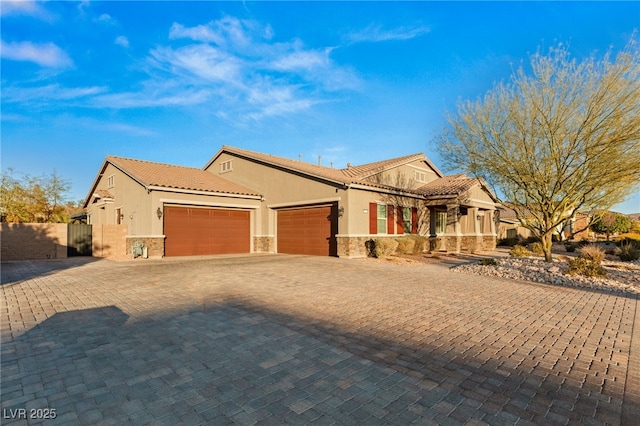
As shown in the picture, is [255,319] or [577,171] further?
[577,171]

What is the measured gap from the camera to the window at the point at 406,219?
19578 millimetres

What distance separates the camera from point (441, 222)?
21906 millimetres

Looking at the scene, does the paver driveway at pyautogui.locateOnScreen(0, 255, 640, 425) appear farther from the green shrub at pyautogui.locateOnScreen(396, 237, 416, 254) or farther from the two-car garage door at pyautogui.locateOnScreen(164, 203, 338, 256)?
the two-car garage door at pyautogui.locateOnScreen(164, 203, 338, 256)

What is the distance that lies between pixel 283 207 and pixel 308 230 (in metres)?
2.51

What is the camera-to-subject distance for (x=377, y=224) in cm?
1802

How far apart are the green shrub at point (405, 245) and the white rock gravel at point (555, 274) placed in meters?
4.59

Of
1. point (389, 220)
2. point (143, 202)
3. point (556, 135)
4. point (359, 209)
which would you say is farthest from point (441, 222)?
point (143, 202)

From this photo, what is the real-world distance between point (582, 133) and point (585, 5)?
396cm

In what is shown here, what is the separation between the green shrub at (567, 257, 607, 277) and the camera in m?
10.4

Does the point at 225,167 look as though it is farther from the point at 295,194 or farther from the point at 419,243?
the point at 419,243

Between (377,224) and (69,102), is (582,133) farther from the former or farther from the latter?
(69,102)

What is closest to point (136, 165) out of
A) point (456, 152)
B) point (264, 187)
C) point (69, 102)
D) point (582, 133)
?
point (69, 102)

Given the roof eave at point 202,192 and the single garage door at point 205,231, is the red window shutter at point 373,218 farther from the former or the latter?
the single garage door at point 205,231

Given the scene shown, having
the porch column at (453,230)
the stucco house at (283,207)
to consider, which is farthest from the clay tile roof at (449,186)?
the porch column at (453,230)
